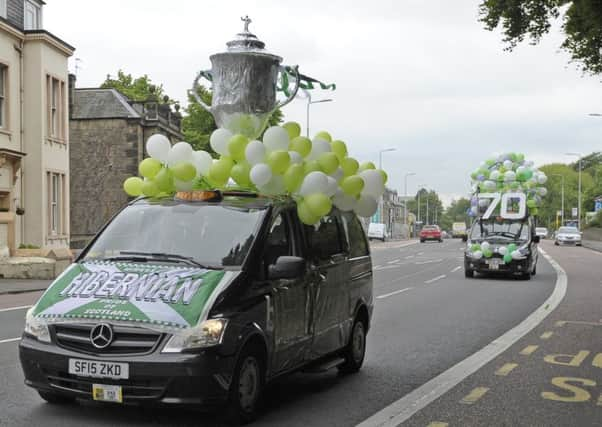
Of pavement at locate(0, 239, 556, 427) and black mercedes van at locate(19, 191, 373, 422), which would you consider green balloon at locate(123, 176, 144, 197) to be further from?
pavement at locate(0, 239, 556, 427)

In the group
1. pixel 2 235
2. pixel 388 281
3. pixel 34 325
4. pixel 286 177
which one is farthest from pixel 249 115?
pixel 2 235

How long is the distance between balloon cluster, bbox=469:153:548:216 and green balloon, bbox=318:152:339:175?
17881 mm

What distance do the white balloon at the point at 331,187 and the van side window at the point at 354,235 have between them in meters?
0.71

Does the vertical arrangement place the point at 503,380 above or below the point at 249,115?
below

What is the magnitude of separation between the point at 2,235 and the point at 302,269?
68.8ft

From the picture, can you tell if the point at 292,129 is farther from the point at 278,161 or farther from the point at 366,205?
the point at 366,205

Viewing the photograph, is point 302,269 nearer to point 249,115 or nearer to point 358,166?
point 358,166

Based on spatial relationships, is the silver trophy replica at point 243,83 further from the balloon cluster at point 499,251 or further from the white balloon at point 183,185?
the balloon cluster at point 499,251

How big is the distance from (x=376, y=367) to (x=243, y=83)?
4.37 m

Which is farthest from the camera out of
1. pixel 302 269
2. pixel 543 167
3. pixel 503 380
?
pixel 543 167

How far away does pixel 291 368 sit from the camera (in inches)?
283

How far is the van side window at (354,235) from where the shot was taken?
8.81 m

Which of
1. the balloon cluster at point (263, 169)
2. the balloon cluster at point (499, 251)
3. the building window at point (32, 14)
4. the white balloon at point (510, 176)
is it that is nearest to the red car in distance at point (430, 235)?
the building window at point (32, 14)

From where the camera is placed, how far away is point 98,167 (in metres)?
47.1
